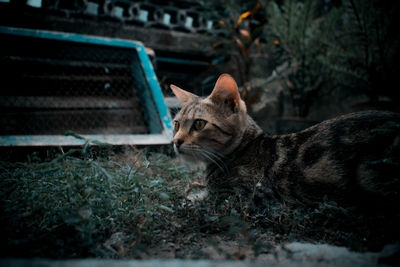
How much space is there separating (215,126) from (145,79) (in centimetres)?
138

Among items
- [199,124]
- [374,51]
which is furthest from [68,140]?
[374,51]

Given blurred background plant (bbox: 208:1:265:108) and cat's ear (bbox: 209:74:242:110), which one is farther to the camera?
blurred background plant (bbox: 208:1:265:108)

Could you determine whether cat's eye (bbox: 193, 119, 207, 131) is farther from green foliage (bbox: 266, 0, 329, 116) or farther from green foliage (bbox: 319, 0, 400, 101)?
green foliage (bbox: 266, 0, 329, 116)

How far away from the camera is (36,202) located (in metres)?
0.94

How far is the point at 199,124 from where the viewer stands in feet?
4.57

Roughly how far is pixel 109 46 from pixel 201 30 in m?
1.63

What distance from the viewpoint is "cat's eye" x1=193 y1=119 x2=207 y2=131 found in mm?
1381

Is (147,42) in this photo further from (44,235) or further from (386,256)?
(386,256)

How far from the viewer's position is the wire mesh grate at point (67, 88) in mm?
2381

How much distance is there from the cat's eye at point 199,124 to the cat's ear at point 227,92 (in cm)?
16

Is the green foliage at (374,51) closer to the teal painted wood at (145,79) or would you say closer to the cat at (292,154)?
the cat at (292,154)

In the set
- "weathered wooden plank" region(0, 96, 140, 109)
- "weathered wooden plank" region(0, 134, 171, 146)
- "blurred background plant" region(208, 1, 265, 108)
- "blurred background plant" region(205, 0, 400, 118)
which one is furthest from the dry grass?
"blurred background plant" region(208, 1, 265, 108)

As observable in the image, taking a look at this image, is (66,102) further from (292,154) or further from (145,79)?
(292,154)

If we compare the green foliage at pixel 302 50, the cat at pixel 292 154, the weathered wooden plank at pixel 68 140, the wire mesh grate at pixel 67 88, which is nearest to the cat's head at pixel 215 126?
the cat at pixel 292 154
